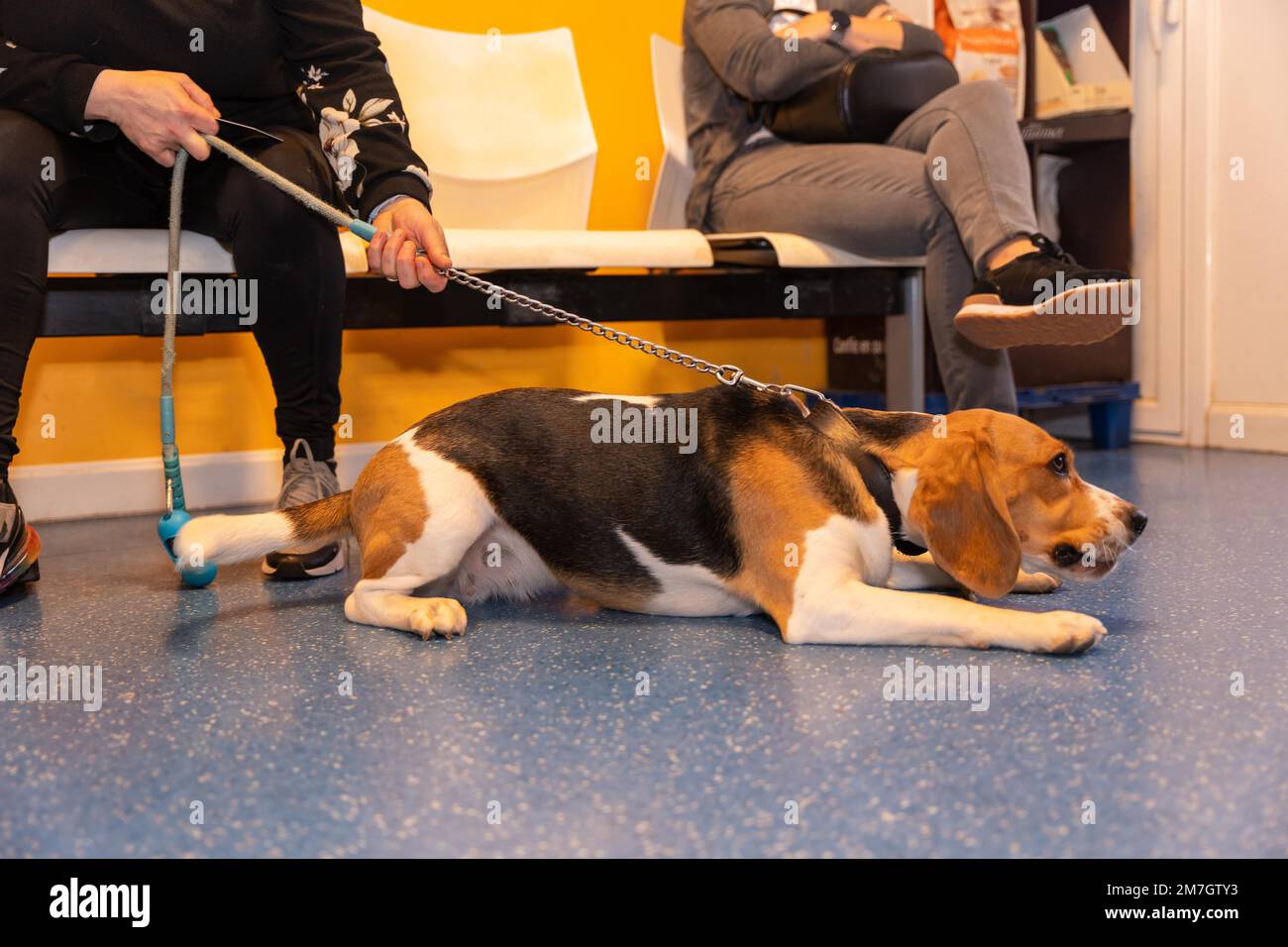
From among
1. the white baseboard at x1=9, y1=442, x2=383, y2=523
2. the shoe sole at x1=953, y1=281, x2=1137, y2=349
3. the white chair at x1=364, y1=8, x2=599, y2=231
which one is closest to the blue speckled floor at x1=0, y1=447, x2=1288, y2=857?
the shoe sole at x1=953, y1=281, x2=1137, y2=349

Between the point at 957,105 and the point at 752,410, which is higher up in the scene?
the point at 957,105

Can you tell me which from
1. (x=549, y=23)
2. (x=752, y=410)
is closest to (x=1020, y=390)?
(x=549, y=23)

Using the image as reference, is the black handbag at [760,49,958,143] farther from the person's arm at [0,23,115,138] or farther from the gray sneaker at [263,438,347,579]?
the person's arm at [0,23,115,138]

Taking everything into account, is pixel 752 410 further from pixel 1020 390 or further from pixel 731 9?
pixel 1020 390

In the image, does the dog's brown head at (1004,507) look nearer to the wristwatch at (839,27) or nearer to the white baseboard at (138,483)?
the wristwatch at (839,27)

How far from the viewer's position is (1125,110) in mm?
4156

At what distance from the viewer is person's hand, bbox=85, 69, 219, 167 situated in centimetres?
215

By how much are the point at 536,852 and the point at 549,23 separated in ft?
10.9

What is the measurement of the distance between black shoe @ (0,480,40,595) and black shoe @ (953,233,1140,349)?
74.9 inches

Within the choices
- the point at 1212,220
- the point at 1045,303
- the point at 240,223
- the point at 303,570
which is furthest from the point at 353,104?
the point at 1212,220

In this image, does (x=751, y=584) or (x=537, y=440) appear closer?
(x=751, y=584)

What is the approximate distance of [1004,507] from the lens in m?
1.69

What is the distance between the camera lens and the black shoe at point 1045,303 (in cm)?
238

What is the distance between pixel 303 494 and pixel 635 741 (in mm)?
1251
